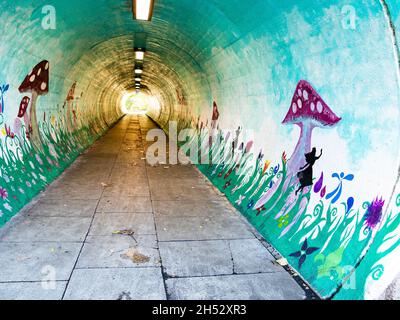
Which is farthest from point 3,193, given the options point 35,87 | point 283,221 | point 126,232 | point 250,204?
point 283,221

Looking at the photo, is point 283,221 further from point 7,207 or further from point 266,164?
point 7,207

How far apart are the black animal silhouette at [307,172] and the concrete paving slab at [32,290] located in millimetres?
3393

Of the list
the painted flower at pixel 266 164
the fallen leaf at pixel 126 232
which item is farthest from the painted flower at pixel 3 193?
the painted flower at pixel 266 164

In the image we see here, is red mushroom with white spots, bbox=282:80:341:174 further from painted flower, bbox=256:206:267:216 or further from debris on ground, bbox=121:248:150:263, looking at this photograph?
debris on ground, bbox=121:248:150:263

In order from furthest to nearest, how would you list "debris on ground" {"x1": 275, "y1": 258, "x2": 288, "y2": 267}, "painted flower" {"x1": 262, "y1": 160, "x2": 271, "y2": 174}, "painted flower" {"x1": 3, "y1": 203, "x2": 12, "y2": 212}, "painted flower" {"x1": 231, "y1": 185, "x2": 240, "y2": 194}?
1. "painted flower" {"x1": 231, "y1": 185, "x2": 240, "y2": 194}
2. "painted flower" {"x1": 262, "y1": 160, "x2": 271, "y2": 174}
3. "painted flower" {"x1": 3, "y1": 203, "x2": 12, "y2": 212}
4. "debris on ground" {"x1": 275, "y1": 258, "x2": 288, "y2": 267}

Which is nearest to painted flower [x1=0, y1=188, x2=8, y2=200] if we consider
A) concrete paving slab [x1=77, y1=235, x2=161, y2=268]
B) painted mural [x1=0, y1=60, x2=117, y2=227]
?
painted mural [x1=0, y1=60, x2=117, y2=227]

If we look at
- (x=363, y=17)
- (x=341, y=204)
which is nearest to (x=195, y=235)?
(x=341, y=204)

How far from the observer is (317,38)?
418cm

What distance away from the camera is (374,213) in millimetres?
3299

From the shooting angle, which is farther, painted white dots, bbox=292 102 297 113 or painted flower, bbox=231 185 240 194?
painted flower, bbox=231 185 240 194

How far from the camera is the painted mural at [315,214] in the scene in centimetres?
326

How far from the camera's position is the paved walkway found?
381 cm

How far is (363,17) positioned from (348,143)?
1.36 meters
